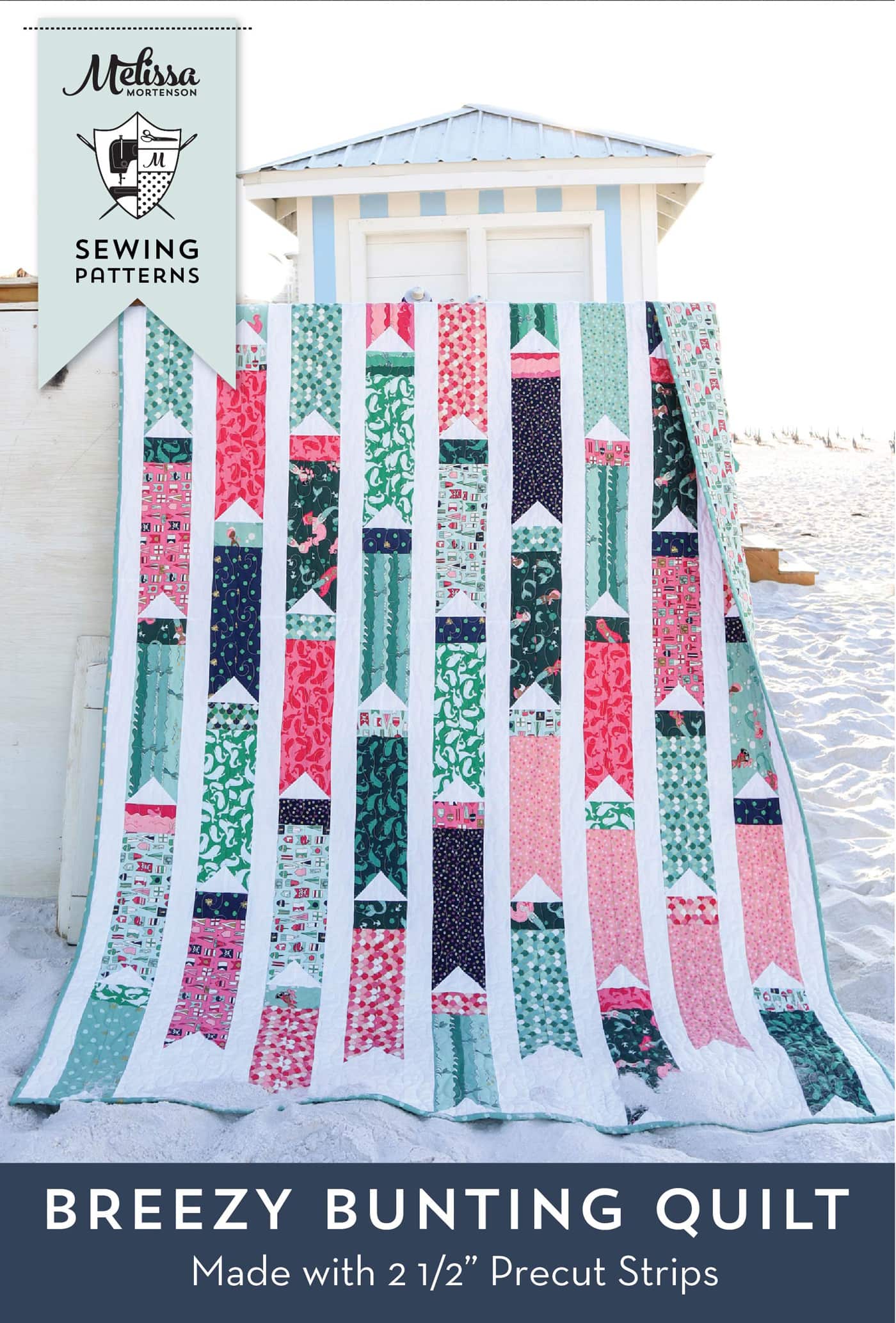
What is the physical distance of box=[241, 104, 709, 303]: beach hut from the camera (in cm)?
473

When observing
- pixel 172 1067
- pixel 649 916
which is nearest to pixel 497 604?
pixel 649 916

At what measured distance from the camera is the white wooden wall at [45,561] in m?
2.66

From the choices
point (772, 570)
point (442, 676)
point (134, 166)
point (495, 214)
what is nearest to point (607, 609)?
point (442, 676)

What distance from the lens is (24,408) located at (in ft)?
8.79

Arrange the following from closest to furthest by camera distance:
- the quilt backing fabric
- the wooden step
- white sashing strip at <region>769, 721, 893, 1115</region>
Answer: white sashing strip at <region>769, 721, 893, 1115</region> < the quilt backing fabric < the wooden step

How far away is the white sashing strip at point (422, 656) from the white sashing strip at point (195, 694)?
0.51m

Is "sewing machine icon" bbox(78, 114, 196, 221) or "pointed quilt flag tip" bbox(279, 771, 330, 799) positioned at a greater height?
"sewing machine icon" bbox(78, 114, 196, 221)

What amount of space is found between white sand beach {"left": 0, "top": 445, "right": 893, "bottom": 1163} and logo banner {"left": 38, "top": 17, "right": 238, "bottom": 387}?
163 cm

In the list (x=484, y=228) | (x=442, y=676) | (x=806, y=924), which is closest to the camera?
(x=806, y=924)

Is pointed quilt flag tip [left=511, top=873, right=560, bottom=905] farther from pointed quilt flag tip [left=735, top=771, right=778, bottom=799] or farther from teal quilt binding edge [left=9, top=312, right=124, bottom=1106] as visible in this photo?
teal quilt binding edge [left=9, top=312, right=124, bottom=1106]

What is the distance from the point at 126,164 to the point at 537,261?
101 inches

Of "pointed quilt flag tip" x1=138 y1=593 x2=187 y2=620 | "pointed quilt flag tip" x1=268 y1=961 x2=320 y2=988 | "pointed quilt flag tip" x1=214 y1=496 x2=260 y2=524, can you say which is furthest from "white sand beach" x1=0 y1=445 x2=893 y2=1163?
"pointed quilt flag tip" x1=214 y1=496 x2=260 y2=524

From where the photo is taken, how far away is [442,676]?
8.22 ft

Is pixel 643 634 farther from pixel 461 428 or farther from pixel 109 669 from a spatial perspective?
pixel 109 669
